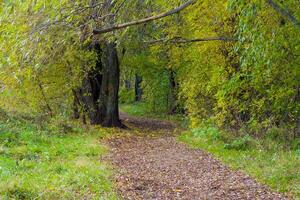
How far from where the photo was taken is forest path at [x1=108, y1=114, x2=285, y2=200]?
7.31 m

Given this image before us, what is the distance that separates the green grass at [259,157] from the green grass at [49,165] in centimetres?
291

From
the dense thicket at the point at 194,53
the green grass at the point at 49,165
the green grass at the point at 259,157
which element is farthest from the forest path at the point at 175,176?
the dense thicket at the point at 194,53

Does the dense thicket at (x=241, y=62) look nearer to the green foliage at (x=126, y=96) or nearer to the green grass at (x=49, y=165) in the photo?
the green grass at (x=49, y=165)

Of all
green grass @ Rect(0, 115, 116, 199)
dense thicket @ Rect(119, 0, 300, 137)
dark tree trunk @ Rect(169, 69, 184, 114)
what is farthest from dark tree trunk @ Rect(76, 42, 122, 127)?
dark tree trunk @ Rect(169, 69, 184, 114)

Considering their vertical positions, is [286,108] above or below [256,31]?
below

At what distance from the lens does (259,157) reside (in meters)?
9.73

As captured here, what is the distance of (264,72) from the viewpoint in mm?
10570

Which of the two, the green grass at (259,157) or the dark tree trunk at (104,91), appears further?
the dark tree trunk at (104,91)

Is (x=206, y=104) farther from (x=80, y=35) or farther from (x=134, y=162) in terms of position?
(x=80, y=35)

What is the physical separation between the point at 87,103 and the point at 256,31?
31.9ft

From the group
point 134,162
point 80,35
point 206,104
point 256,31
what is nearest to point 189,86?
point 206,104

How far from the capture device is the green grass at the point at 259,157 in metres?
7.69

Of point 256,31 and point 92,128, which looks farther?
point 92,128

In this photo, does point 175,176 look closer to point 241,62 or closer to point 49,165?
point 49,165
